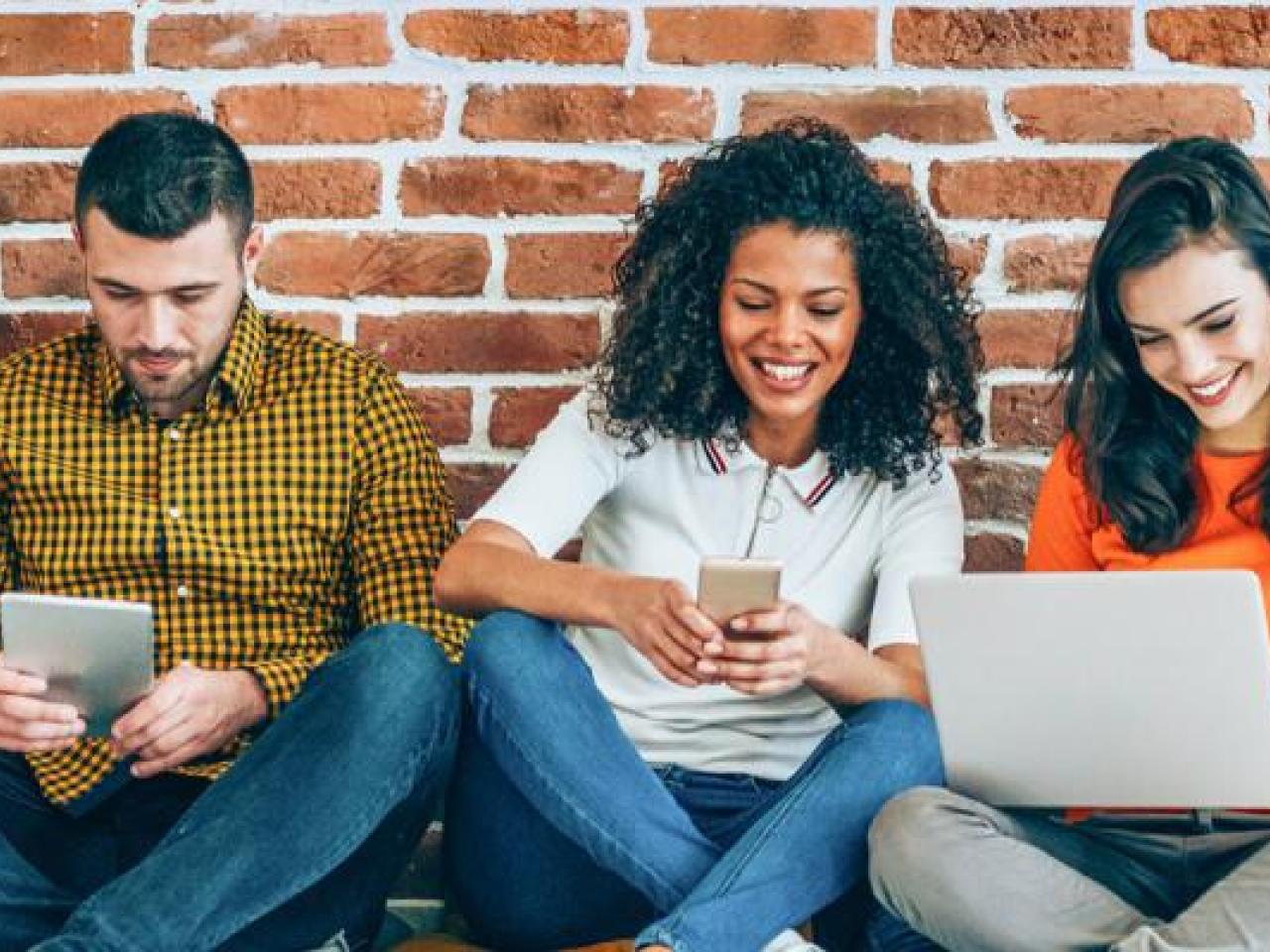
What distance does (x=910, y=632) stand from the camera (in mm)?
2039

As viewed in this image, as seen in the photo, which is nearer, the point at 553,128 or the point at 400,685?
the point at 400,685

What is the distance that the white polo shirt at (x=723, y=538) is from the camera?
2.07 metres

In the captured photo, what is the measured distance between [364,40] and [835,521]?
741mm

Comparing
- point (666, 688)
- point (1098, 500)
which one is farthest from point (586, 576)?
point (1098, 500)

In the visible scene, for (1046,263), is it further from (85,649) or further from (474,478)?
(85,649)

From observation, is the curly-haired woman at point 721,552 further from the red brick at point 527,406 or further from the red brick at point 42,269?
the red brick at point 42,269

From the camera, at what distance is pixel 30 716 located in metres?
1.85

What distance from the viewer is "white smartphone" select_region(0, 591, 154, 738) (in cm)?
177

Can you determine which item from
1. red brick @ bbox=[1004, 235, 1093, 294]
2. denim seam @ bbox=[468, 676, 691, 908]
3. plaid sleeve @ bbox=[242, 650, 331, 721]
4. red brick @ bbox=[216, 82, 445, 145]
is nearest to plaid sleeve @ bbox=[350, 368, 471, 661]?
plaid sleeve @ bbox=[242, 650, 331, 721]

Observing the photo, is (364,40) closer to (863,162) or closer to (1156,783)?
(863,162)

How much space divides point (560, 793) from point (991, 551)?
69 centimetres

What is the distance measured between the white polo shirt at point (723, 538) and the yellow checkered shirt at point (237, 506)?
0.41 feet

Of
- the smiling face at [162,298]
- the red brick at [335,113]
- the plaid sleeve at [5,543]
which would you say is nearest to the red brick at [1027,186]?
the red brick at [335,113]

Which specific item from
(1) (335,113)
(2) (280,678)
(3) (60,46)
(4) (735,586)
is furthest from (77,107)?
(4) (735,586)
